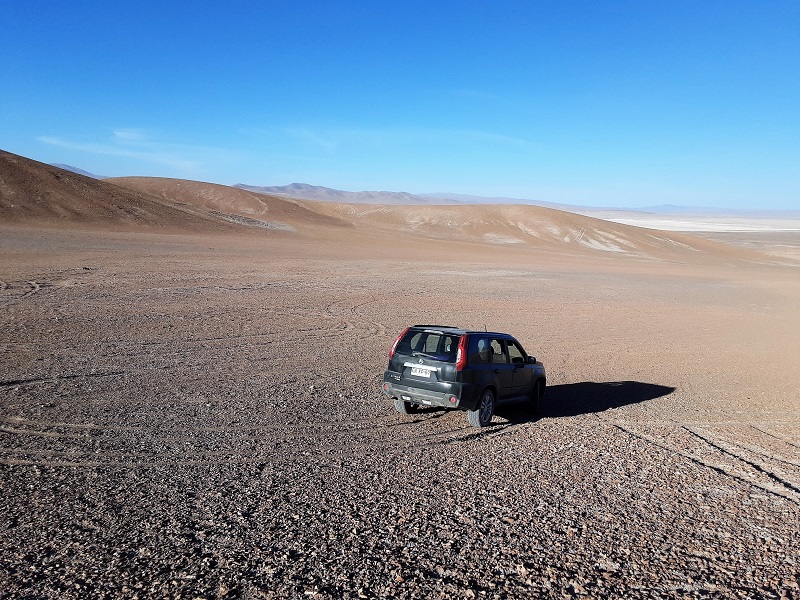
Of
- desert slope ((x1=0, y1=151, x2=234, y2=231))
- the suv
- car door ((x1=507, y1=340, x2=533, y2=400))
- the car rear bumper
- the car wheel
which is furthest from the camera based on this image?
desert slope ((x1=0, y1=151, x2=234, y2=231))

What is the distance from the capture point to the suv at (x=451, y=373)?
9867 mm

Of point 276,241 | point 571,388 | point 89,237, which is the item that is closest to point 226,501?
point 571,388

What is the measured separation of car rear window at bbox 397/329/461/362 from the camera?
10.1m

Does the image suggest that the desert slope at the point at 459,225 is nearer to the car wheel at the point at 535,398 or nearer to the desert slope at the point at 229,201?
the desert slope at the point at 229,201

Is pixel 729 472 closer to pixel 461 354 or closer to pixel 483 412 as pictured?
pixel 483 412

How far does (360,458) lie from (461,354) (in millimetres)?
2462

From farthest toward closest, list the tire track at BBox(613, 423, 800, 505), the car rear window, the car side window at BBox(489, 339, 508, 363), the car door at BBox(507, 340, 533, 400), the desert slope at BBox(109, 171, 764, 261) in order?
1. the desert slope at BBox(109, 171, 764, 261)
2. the car door at BBox(507, 340, 533, 400)
3. the car side window at BBox(489, 339, 508, 363)
4. the car rear window
5. the tire track at BBox(613, 423, 800, 505)

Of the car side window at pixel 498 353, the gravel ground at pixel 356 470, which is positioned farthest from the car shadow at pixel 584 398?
the car side window at pixel 498 353

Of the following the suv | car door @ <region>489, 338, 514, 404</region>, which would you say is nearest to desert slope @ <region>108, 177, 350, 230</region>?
car door @ <region>489, 338, 514, 404</region>

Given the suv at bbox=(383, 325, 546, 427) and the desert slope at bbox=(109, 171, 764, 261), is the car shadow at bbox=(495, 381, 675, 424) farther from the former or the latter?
the desert slope at bbox=(109, 171, 764, 261)

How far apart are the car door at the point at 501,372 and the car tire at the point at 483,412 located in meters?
0.23

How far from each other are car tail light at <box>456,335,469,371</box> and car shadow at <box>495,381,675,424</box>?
5.37ft

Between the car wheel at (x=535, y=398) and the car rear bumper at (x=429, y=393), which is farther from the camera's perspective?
the car wheel at (x=535, y=398)

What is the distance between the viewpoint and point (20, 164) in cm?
7244
